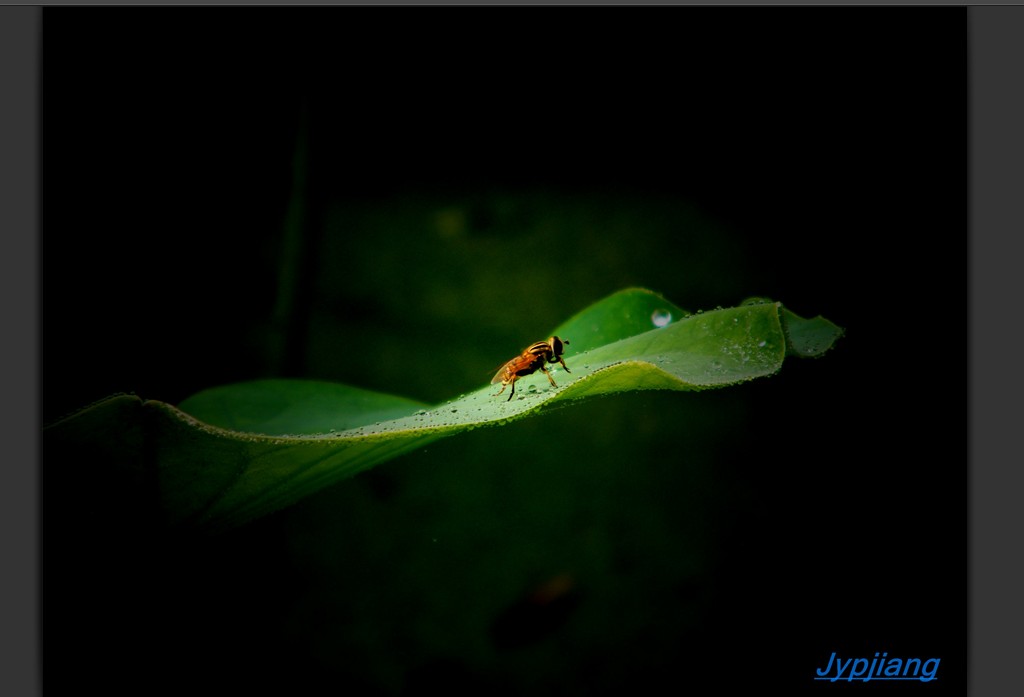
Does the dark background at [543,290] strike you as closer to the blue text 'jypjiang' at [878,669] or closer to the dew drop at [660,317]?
the blue text 'jypjiang' at [878,669]

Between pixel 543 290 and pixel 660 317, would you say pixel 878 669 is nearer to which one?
pixel 660 317

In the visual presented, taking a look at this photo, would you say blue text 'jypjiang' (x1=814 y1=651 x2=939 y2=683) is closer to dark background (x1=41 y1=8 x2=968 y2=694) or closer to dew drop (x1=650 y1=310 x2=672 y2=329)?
dark background (x1=41 y1=8 x2=968 y2=694)

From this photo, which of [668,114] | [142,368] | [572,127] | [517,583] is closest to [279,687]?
[517,583]

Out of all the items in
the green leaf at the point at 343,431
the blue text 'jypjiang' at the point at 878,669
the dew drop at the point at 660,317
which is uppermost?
the dew drop at the point at 660,317

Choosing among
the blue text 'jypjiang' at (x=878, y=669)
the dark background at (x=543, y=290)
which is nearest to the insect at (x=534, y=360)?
the dark background at (x=543, y=290)

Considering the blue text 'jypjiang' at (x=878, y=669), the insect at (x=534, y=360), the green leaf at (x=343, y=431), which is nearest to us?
the green leaf at (x=343, y=431)

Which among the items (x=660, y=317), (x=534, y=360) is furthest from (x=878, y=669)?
(x=534, y=360)
